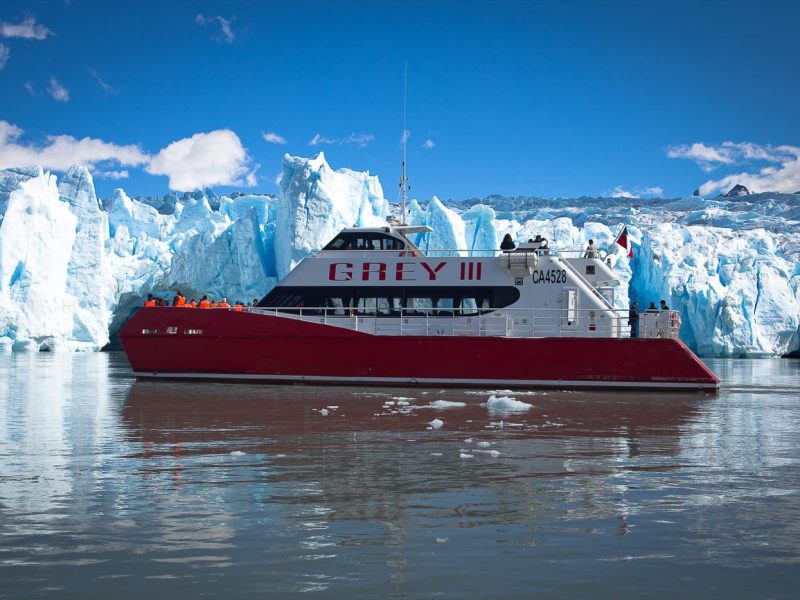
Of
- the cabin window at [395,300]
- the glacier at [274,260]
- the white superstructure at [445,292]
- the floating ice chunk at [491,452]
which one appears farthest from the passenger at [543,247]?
the glacier at [274,260]

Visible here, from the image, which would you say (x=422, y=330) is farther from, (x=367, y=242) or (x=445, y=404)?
(x=445, y=404)

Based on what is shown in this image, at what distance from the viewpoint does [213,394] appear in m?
14.4

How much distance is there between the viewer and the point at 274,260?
40.7m

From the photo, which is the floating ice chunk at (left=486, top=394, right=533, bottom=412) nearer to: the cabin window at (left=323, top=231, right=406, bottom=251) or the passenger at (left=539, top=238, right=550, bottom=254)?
the passenger at (left=539, top=238, right=550, bottom=254)

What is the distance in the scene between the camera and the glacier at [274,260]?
1490 inches

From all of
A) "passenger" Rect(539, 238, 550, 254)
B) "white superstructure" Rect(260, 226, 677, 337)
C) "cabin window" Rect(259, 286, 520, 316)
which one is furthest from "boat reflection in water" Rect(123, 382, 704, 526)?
"passenger" Rect(539, 238, 550, 254)

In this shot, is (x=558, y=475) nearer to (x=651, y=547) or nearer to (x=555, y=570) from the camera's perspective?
(x=651, y=547)

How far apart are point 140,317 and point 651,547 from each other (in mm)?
14950

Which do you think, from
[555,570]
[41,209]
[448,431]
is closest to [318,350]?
[448,431]

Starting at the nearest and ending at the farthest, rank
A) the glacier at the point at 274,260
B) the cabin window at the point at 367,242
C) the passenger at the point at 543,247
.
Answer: the passenger at the point at 543,247 → the cabin window at the point at 367,242 → the glacier at the point at 274,260

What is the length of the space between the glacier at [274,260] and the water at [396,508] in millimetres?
26977

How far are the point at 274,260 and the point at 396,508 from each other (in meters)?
36.3

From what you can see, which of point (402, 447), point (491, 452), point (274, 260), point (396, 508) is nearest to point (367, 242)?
point (402, 447)

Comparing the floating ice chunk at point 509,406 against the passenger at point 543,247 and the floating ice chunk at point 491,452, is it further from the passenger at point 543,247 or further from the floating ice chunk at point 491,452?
the passenger at point 543,247
